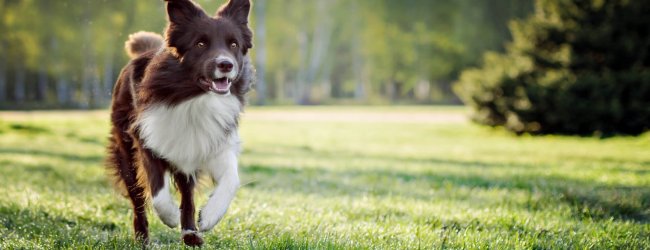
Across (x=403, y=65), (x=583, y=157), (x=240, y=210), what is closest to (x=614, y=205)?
(x=240, y=210)

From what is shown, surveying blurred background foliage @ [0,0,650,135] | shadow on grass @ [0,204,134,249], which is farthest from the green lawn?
blurred background foliage @ [0,0,650,135]

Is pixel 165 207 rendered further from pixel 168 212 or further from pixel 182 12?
pixel 182 12

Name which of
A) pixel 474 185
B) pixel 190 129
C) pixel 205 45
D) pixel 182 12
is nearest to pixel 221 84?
pixel 205 45

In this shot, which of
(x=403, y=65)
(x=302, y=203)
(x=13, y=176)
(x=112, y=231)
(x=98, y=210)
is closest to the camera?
(x=112, y=231)

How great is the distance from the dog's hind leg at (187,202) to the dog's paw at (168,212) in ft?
0.77

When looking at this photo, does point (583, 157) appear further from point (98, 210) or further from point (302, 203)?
point (98, 210)

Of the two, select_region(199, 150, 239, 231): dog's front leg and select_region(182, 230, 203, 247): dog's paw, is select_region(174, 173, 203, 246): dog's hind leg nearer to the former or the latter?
select_region(182, 230, 203, 247): dog's paw

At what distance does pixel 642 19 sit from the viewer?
667 inches

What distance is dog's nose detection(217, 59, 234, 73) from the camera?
3738 millimetres

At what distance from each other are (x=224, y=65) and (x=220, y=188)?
2.73 ft

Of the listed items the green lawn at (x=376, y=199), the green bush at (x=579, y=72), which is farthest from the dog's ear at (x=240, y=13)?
the green bush at (x=579, y=72)

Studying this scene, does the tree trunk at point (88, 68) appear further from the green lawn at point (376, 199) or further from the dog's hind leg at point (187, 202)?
the dog's hind leg at point (187, 202)

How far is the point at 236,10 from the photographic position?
4.20 metres

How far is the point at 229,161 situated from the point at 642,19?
16551mm
